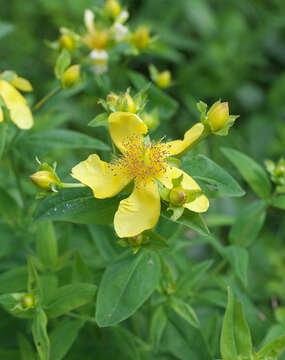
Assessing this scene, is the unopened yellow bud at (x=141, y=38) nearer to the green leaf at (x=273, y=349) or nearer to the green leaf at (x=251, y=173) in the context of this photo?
the green leaf at (x=251, y=173)

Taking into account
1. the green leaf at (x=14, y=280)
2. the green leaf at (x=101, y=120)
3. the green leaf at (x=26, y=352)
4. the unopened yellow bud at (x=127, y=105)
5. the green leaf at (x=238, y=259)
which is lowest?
the green leaf at (x=26, y=352)

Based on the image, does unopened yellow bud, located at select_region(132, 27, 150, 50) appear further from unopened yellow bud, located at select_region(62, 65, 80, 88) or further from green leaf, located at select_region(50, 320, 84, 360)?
green leaf, located at select_region(50, 320, 84, 360)

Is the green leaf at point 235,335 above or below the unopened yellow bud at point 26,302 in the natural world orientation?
above

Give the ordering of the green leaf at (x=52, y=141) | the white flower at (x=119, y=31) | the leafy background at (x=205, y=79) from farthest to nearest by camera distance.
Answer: the leafy background at (x=205, y=79) < the white flower at (x=119, y=31) < the green leaf at (x=52, y=141)

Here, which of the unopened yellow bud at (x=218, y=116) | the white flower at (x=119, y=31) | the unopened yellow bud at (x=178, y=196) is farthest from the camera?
the white flower at (x=119, y=31)

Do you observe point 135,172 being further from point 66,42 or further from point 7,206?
point 66,42

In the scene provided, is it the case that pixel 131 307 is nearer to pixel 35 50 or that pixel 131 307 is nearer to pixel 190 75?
pixel 190 75

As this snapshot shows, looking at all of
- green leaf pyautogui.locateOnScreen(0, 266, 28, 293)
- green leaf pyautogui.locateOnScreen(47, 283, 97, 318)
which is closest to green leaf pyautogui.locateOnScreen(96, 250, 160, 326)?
green leaf pyautogui.locateOnScreen(47, 283, 97, 318)

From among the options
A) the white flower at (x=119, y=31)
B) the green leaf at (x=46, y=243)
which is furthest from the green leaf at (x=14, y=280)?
the white flower at (x=119, y=31)
